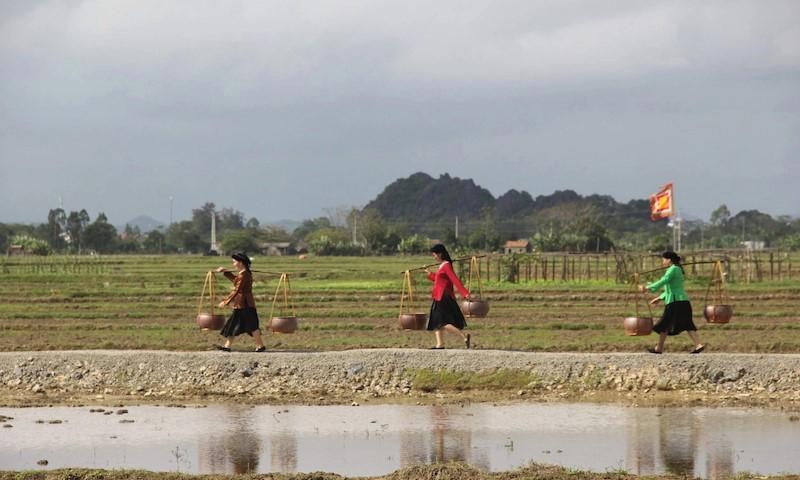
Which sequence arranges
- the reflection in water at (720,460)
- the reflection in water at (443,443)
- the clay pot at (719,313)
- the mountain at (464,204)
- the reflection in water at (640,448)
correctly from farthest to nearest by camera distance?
the mountain at (464,204) < the clay pot at (719,313) < the reflection in water at (443,443) < the reflection in water at (640,448) < the reflection in water at (720,460)

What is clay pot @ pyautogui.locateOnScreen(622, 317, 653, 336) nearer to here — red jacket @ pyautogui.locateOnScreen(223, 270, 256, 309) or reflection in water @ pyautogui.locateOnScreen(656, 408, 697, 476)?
reflection in water @ pyautogui.locateOnScreen(656, 408, 697, 476)

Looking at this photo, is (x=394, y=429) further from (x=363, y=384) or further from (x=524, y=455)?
(x=363, y=384)

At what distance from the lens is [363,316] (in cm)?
2506

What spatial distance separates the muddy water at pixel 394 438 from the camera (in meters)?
9.19

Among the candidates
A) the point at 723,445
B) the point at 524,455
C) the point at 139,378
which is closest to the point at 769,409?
the point at 723,445

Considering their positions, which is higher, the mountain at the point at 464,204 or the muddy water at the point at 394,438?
the mountain at the point at 464,204

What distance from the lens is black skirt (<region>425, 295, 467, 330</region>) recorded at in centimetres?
1480

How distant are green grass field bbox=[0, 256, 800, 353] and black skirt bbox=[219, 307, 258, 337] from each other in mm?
1143

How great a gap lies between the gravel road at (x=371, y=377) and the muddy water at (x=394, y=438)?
0.79 m

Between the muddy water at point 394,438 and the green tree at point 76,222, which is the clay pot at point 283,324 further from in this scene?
the green tree at point 76,222

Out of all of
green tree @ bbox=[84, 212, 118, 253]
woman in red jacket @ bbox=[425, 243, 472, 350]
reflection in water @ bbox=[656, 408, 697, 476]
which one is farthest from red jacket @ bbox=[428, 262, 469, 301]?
green tree @ bbox=[84, 212, 118, 253]

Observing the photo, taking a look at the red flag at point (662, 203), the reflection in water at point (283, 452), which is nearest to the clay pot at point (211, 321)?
the reflection in water at point (283, 452)

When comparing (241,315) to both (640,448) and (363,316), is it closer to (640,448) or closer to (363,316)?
(640,448)

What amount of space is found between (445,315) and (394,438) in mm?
4575
